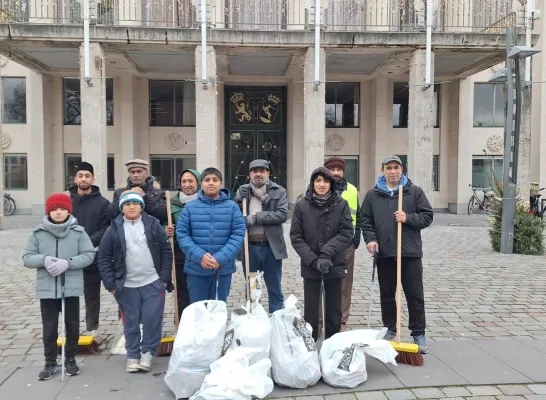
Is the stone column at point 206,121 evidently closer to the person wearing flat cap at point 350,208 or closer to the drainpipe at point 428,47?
the drainpipe at point 428,47

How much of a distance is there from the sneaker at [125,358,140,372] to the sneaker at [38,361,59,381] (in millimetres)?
636

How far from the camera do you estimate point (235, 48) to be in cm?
1683

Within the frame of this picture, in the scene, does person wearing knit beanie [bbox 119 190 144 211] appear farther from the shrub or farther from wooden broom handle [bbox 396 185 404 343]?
the shrub

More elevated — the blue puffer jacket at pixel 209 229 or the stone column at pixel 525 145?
the stone column at pixel 525 145

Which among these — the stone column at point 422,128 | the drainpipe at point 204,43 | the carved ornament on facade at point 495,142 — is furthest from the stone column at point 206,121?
the carved ornament on facade at point 495,142

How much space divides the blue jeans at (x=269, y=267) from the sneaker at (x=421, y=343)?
5.13 ft

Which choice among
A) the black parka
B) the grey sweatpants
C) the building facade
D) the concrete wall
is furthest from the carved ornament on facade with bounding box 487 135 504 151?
the grey sweatpants

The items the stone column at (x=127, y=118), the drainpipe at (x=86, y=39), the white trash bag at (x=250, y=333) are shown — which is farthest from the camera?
the stone column at (x=127, y=118)

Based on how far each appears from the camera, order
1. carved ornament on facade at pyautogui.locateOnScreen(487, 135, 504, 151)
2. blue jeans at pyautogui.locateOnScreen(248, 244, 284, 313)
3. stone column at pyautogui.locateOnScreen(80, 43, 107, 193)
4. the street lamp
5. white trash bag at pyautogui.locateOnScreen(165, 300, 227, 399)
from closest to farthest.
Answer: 1. white trash bag at pyautogui.locateOnScreen(165, 300, 227, 399)
2. blue jeans at pyautogui.locateOnScreen(248, 244, 284, 313)
3. the street lamp
4. stone column at pyautogui.locateOnScreen(80, 43, 107, 193)
5. carved ornament on facade at pyautogui.locateOnScreen(487, 135, 504, 151)

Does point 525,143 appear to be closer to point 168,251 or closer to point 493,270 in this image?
point 493,270

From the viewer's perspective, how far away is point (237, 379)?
12.4 ft

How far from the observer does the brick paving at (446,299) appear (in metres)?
5.72

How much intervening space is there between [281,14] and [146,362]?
1584cm

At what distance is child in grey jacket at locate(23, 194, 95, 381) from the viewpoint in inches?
173
